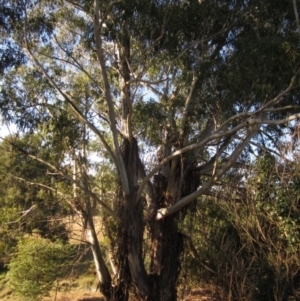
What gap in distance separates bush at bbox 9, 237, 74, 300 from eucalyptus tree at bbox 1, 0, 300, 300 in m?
3.63

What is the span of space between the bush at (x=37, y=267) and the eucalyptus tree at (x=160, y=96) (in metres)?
3.63

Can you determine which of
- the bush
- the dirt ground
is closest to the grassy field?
the dirt ground

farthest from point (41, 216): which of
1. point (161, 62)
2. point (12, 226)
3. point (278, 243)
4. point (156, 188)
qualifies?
point (278, 243)

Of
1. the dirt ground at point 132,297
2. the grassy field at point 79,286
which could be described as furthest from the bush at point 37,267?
the dirt ground at point 132,297

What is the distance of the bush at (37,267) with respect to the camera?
17547 millimetres

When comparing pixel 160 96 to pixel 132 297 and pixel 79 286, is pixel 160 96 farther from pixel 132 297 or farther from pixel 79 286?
pixel 79 286

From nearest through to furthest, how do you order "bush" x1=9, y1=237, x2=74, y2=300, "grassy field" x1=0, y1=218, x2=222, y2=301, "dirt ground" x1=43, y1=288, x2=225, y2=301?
"dirt ground" x1=43, y1=288, x2=225, y2=301 < "grassy field" x1=0, y1=218, x2=222, y2=301 < "bush" x1=9, y1=237, x2=74, y2=300

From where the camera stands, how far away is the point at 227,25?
12.5 m

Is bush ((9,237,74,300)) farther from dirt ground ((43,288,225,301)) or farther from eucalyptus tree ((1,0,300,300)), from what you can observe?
eucalyptus tree ((1,0,300,300))

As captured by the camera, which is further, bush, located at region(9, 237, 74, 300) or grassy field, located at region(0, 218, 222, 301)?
bush, located at region(9, 237, 74, 300)

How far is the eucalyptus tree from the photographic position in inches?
451

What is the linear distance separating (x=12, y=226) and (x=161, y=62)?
8.36 metres

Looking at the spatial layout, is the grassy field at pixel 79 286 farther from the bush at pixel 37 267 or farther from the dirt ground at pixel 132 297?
the bush at pixel 37 267

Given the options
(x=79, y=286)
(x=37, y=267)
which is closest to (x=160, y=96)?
(x=37, y=267)
